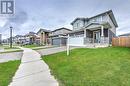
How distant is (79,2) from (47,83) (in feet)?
51.2

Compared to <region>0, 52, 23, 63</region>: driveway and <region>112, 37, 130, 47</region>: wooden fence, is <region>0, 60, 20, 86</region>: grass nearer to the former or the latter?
<region>0, 52, 23, 63</region>: driveway

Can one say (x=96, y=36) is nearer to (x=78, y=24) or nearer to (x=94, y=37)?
(x=94, y=37)

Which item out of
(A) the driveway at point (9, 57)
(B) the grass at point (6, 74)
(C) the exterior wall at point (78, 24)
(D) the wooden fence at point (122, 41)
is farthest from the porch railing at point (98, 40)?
(B) the grass at point (6, 74)

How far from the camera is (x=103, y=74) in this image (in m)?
9.15

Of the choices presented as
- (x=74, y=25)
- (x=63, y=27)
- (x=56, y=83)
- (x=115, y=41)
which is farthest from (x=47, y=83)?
(x=63, y=27)

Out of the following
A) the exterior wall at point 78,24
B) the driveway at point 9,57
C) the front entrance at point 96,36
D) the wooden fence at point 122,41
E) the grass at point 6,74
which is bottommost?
the grass at point 6,74

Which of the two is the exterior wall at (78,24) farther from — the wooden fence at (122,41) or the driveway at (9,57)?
the driveway at (9,57)

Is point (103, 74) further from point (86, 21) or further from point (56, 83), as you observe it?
point (86, 21)

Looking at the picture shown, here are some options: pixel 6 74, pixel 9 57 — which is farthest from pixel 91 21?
pixel 6 74

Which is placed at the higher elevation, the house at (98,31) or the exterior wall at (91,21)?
the exterior wall at (91,21)

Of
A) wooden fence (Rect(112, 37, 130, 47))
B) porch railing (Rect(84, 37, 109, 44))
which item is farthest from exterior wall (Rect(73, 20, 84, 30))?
wooden fence (Rect(112, 37, 130, 47))

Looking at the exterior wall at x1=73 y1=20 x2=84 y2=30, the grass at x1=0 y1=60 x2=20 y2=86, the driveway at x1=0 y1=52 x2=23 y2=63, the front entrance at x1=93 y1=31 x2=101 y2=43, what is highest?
the exterior wall at x1=73 y1=20 x2=84 y2=30

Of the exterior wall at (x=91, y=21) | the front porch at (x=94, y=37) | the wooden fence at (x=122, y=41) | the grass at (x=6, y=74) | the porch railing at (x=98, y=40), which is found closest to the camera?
the grass at (x=6, y=74)

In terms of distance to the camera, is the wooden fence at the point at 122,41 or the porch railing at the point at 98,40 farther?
the porch railing at the point at 98,40
